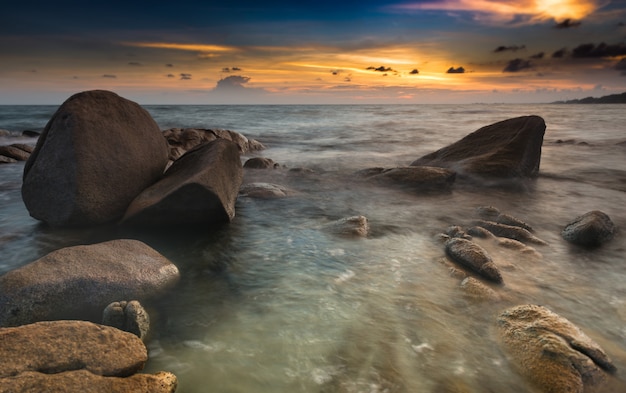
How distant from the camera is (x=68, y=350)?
2.56m

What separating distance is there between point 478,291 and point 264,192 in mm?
5184

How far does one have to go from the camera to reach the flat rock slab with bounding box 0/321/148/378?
2428 mm

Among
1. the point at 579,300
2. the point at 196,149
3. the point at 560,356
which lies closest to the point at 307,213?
the point at 196,149

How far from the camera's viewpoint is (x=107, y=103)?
20.0ft

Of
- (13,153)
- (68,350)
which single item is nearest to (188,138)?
(13,153)

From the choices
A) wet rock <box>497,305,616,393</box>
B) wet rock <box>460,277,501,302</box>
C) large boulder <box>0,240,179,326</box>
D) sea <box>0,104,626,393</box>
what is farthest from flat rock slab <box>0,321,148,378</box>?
wet rock <box>460,277,501,302</box>

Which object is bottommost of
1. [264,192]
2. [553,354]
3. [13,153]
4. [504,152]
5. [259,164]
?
[13,153]

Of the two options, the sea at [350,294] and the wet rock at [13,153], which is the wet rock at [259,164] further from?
the wet rock at [13,153]

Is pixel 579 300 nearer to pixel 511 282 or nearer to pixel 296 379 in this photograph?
pixel 511 282

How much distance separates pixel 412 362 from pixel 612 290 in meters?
2.77

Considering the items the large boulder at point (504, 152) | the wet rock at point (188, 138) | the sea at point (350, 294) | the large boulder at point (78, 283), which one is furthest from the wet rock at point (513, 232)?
the wet rock at point (188, 138)

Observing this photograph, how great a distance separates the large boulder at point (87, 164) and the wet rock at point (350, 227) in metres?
3.08

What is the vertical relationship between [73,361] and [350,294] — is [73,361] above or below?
above

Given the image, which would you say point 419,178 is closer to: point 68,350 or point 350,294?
point 350,294
